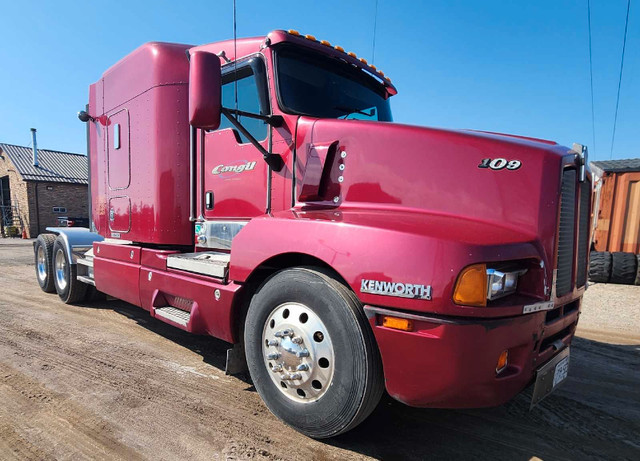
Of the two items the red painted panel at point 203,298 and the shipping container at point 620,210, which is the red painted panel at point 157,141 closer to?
the red painted panel at point 203,298

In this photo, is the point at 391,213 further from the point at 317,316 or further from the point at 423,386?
the point at 423,386

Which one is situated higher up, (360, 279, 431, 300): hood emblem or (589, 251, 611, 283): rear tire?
(360, 279, 431, 300): hood emblem

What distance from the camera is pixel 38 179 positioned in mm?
24141

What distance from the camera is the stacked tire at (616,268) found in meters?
8.72

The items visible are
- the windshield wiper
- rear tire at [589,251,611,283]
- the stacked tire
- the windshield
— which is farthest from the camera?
rear tire at [589,251,611,283]

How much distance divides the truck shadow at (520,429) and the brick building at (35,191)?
2712 centimetres

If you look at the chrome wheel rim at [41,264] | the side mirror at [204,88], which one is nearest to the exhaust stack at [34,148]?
the chrome wheel rim at [41,264]

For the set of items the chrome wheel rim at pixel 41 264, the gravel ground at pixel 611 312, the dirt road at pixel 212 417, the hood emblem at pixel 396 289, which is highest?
the hood emblem at pixel 396 289

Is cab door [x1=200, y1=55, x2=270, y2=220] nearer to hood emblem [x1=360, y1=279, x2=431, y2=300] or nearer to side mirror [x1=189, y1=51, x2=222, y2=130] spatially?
side mirror [x1=189, y1=51, x2=222, y2=130]

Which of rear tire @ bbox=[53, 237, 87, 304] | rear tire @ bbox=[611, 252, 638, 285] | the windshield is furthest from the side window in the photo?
rear tire @ bbox=[611, 252, 638, 285]

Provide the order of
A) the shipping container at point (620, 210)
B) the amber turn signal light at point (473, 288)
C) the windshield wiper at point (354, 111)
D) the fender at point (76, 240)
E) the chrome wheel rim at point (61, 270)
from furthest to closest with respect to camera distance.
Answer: the shipping container at point (620, 210), the chrome wheel rim at point (61, 270), the fender at point (76, 240), the windshield wiper at point (354, 111), the amber turn signal light at point (473, 288)

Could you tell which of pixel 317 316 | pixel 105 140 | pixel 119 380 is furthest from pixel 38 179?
pixel 317 316

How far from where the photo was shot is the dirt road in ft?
7.62

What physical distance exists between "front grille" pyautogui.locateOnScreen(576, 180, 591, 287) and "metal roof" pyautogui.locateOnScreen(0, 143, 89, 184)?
95.1 feet
